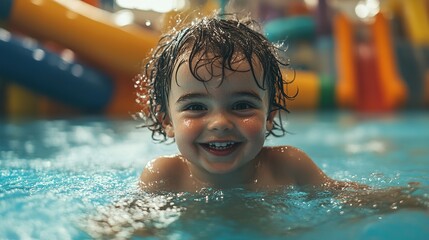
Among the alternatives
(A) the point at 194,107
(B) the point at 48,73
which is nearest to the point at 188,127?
(A) the point at 194,107

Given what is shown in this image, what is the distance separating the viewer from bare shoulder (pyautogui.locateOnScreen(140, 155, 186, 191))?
1787 mm

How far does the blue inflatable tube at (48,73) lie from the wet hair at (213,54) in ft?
9.42

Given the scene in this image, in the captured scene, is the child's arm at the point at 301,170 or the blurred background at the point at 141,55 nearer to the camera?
the child's arm at the point at 301,170

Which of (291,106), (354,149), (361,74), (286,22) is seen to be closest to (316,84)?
(291,106)

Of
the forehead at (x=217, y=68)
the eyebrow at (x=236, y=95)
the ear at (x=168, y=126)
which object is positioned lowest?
the ear at (x=168, y=126)

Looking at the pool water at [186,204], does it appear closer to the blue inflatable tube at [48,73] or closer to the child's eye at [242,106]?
the child's eye at [242,106]

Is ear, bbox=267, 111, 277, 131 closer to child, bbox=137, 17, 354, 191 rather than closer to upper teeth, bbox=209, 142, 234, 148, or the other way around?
child, bbox=137, 17, 354, 191

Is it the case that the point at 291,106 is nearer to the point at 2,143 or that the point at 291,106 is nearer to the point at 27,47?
the point at 27,47

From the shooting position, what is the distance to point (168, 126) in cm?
184

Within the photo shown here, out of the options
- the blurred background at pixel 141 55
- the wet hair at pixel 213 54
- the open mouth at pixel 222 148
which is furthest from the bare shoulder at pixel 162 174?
the blurred background at pixel 141 55

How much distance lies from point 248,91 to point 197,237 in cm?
53

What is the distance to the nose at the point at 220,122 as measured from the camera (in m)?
1.53

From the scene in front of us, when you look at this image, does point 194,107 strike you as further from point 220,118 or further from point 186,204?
point 186,204

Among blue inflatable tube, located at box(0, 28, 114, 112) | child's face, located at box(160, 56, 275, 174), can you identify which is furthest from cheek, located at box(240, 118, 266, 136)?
blue inflatable tube, located at box(0, 28, 114, 112)
